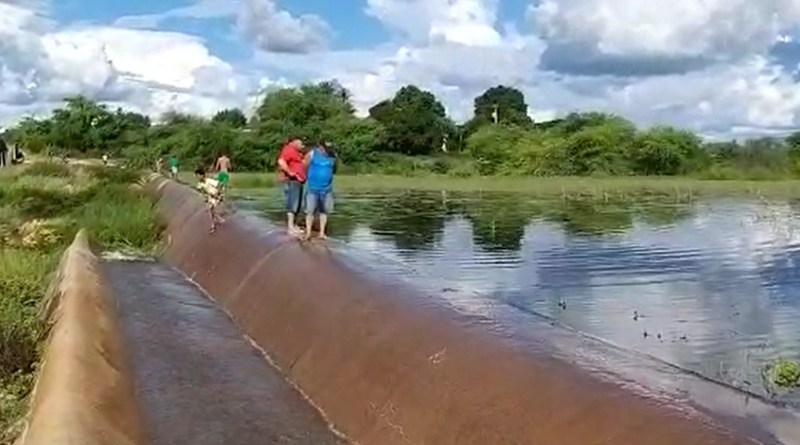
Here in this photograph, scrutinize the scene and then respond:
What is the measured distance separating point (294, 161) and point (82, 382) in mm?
9226

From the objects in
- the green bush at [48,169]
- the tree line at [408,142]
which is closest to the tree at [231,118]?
the tree line at [408,142]

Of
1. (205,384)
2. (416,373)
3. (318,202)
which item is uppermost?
(318,202)

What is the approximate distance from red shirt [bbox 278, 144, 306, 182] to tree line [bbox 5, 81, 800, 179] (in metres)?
49.3

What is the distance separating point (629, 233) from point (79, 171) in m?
22.9

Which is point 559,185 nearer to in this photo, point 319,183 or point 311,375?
point 319,183

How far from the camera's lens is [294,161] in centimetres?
1627

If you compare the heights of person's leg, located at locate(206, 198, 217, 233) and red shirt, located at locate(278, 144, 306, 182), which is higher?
red shirt, located at locate(278, 144, 306, 182)

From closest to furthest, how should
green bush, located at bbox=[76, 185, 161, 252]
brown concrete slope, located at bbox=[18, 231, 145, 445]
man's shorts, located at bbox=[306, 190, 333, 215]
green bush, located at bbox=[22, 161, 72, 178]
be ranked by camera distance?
1. brown concrete slope, located at bbox=[18, 231, 145, 445]
2. man's shorts, located at bbox=[306, 190, 333, 215]
3. green bush, located at bbox=[76, 185, 161, 252]
4. green bush, located at bbox=[22, 161, 72, 178]

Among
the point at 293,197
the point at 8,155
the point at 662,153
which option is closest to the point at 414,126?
the point at 662,153

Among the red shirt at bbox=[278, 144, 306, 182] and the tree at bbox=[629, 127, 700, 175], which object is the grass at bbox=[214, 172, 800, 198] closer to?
the tree at bbox=[629, 127, 700, 175]

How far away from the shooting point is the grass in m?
54.3

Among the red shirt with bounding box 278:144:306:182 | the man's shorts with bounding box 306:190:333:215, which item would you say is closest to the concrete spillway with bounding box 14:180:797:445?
the man's shorts with bounding box 306:190:333:215

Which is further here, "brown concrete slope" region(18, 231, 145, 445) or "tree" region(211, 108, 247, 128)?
"tree" region(211, 108, 247, 128)

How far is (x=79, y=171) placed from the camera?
41.3m
